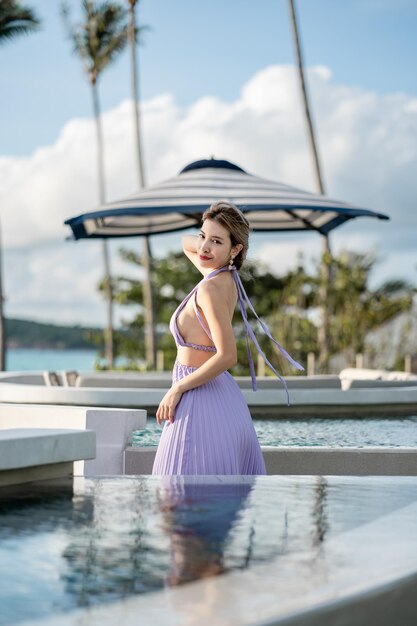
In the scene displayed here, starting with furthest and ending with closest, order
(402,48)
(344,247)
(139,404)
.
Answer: (402,48), (344,247), (139,404)

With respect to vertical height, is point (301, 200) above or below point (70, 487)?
above

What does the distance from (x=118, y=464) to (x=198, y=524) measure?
323 cm

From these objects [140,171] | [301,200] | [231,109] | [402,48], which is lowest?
[301,200]

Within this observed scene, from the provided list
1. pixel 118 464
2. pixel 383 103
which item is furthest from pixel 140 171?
pixel 118 464

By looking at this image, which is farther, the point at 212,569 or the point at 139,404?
the point at 139,404

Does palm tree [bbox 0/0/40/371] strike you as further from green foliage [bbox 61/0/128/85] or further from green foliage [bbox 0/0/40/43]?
green foliage [bbox 61/0/128/85]

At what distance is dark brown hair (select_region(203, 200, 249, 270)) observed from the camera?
13.3 ft

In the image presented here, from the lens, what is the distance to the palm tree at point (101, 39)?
3241cm

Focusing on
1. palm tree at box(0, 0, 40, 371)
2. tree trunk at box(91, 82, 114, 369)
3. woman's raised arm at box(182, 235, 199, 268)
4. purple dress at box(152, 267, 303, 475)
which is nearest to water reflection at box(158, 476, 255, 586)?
purple dress at box(152, 267, 303, 475)

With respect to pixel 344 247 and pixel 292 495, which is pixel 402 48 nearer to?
pixel 344 247

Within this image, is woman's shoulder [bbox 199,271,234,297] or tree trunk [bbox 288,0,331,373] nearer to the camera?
woman's shoulder [bbox 199,271,234,297]

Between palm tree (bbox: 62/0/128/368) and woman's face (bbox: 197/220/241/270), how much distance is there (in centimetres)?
2780

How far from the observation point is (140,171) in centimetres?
2706

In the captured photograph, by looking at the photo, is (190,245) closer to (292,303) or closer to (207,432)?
(207,432)
